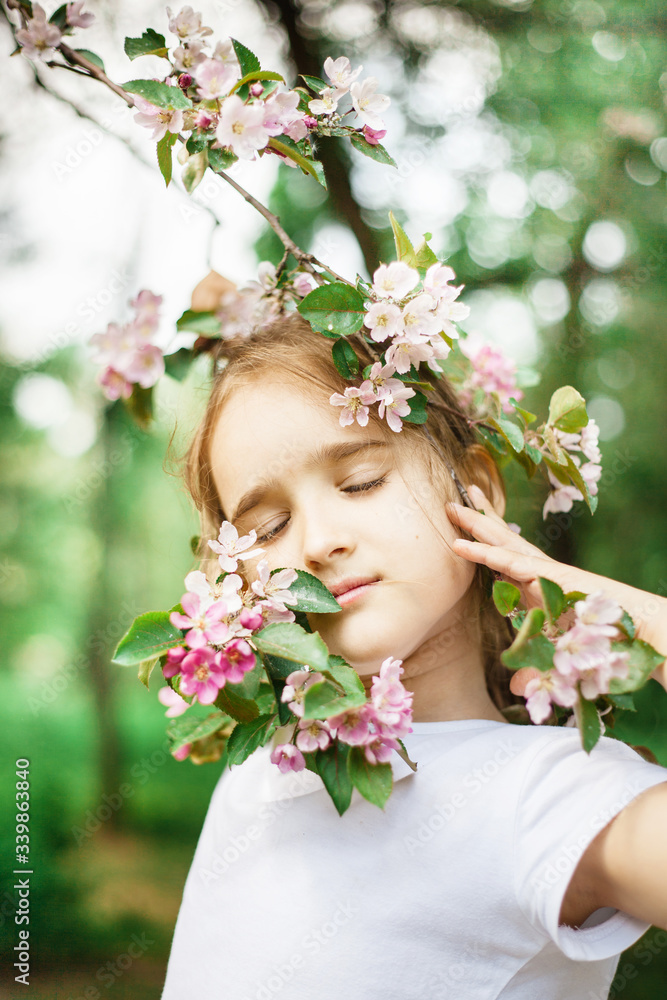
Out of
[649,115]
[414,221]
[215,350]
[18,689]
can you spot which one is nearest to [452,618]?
[215,350]

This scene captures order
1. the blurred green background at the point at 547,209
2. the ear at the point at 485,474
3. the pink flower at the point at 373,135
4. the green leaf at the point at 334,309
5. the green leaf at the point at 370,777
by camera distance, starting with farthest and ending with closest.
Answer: the blurred green background at the point at 547,209 → the ear at the point at 485,474 → the pink flower at the point at 373,135 → the green leaf at the point at 334,309 → the green leaf at the point at 370,777

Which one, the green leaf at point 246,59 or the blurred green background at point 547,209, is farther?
the blurred green background at point 547,209

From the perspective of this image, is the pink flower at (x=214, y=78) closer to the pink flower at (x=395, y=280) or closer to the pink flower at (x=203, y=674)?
the pink flower at (x=395, y=280)

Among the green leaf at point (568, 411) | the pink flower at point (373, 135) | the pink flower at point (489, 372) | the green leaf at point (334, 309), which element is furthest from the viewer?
the pink flower at point (489, 372)

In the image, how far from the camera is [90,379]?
5.44 metres

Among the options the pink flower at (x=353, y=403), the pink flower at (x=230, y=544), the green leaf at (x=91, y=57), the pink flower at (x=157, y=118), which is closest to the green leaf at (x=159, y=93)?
the pink flower at (x=157, y=118)

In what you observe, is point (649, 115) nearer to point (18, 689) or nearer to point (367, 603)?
point (367, 603)

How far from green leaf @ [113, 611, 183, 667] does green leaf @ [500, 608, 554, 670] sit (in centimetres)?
43

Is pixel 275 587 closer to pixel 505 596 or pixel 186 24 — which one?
pixel 505 596

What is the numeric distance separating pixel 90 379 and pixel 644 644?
5.26 metres

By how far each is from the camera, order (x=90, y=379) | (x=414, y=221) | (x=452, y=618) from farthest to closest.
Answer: (x=90, y=379) < (x=414, y=221) < (x=452, y=618)

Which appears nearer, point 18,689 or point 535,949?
point 535,949

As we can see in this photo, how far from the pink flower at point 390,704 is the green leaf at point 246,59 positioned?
2.92ft

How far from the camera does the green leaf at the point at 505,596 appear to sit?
0.95 meters
